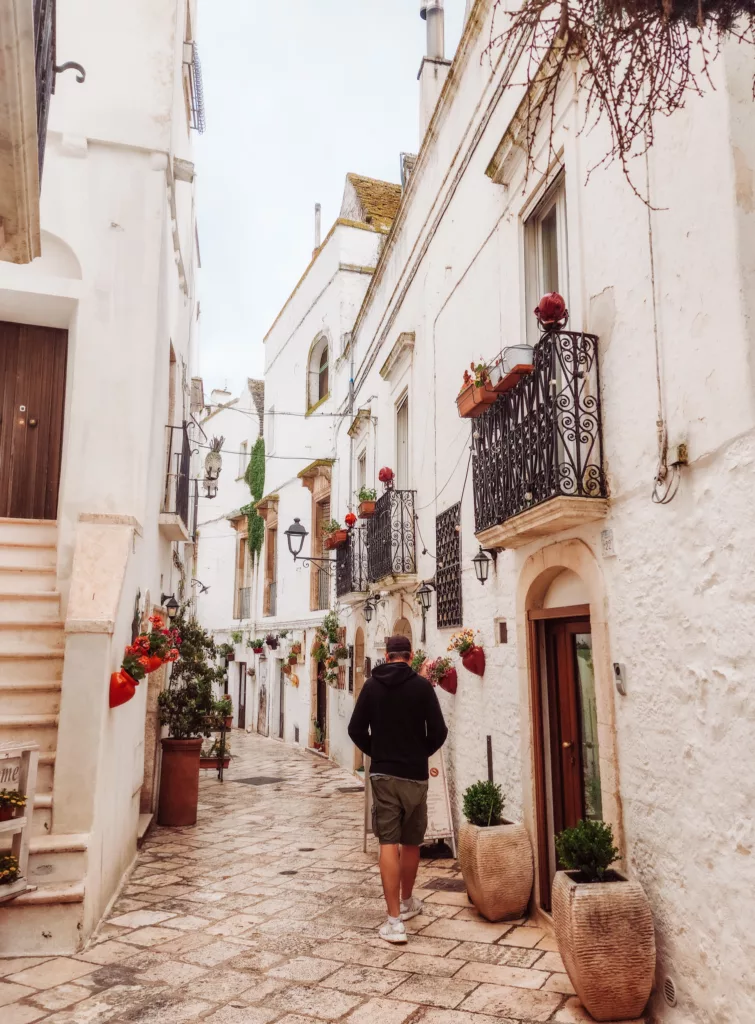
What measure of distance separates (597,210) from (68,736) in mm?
4834

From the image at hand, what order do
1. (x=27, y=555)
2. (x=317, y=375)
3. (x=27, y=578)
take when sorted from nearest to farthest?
(x=27, y=578) → (x=27, y=555) → (x=317, y=375)

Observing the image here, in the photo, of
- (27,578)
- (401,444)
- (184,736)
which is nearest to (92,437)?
(27,578)

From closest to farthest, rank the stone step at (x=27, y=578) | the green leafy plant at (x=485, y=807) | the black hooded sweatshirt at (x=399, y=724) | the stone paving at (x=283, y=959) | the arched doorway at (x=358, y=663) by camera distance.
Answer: the stone paving at (x=283, y=959) < the black hooded sweatshirt at (x=399, y=724) < the green leafy plant at (x=485, y=807) < the stone step at (x=27, y=578) < the arched doorway at (x=358, y=663)

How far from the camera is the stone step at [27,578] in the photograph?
22.2 ft

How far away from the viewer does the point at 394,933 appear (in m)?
4.89

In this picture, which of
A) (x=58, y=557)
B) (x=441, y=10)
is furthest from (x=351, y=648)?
(x=441, y=10)

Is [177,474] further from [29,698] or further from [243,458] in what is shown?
[243,458]

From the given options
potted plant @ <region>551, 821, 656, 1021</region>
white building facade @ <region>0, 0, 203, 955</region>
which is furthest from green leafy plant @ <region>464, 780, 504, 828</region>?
white building facade @ <region>0, 0, 203, 955</region>

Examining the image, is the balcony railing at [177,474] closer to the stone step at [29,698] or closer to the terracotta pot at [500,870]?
the stone step at [29,698]

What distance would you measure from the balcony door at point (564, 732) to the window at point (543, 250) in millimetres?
2311

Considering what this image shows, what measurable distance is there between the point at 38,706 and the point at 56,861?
137cm

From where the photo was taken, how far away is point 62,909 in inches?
187

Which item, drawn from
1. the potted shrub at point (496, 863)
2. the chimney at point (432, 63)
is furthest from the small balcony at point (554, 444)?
the chimney at point (432, 63)

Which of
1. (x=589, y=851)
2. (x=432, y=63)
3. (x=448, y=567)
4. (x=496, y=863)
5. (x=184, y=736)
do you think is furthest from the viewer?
(x=432, y=63)
